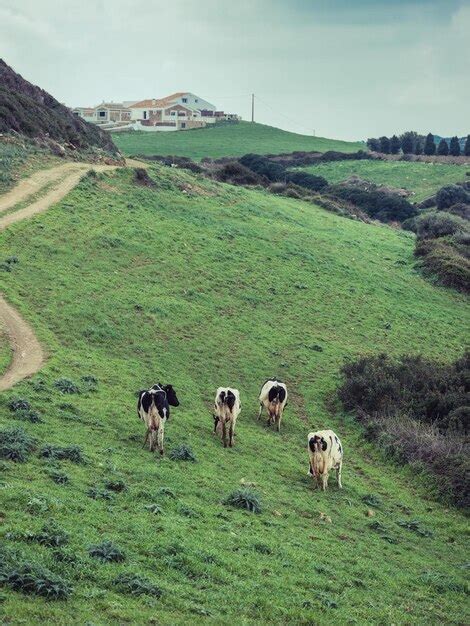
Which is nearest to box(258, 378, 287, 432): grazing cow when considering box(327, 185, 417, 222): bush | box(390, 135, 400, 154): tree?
box(327, 185, 417, 222): bush

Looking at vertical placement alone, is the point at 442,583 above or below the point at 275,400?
below

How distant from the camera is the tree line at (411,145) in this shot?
131 metres

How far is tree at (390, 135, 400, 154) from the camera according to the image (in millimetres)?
141700

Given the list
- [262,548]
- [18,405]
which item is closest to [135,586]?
[262,548]

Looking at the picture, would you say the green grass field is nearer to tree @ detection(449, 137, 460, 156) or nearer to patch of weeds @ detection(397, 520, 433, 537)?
tree @ detection(449, 137, 460, 156)

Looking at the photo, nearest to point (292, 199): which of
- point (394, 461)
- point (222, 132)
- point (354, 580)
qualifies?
point (394, 461)

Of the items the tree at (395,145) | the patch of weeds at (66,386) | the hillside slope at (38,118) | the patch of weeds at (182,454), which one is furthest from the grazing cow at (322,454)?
the tree at (395,145)

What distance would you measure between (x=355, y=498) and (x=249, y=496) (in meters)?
4.09

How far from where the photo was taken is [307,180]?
10031cm

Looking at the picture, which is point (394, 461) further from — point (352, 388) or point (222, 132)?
point (222, 132)

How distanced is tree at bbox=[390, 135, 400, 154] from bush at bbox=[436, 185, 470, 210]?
53.6 meters

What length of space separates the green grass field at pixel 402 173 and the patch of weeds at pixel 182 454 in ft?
275

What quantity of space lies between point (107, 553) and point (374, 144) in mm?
143813

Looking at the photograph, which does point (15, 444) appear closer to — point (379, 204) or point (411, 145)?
point (379, 204)
